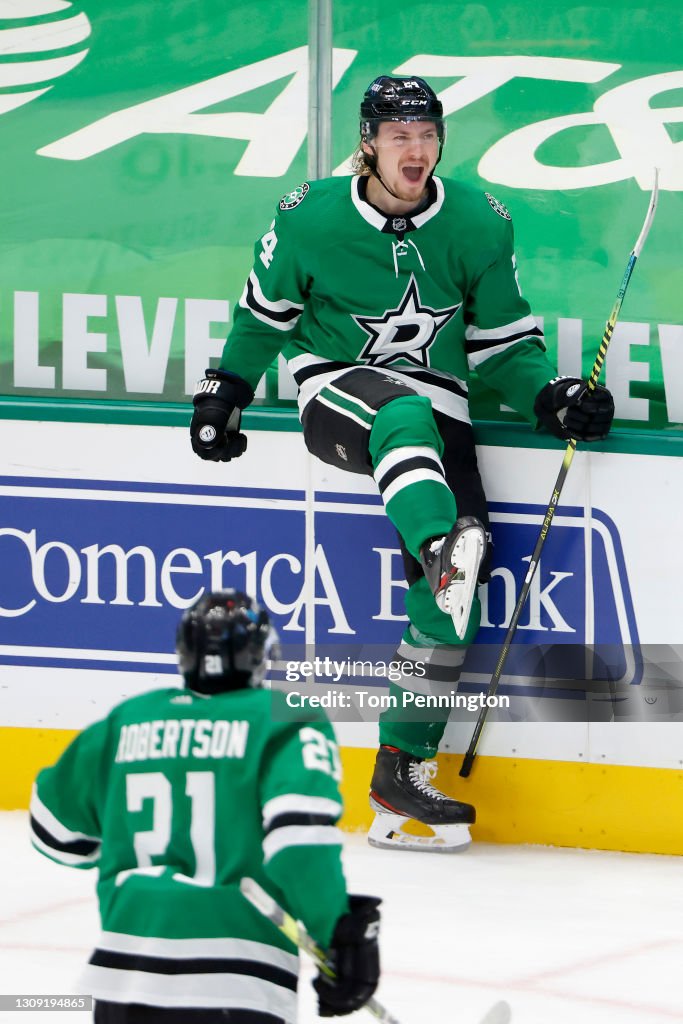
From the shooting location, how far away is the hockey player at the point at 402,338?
3.68m

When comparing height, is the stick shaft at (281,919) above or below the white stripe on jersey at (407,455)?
below

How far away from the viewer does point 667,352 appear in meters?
3.91

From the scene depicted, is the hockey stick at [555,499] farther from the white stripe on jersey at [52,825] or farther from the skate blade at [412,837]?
the white stripe on jersey at [52,825]

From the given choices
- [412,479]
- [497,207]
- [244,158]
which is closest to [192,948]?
[412,479]

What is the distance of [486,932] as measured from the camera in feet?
10.5

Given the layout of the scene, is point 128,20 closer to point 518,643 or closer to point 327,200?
point 327,200

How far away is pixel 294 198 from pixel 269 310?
256 millimetres

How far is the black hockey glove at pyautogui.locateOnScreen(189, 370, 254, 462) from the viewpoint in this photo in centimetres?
382

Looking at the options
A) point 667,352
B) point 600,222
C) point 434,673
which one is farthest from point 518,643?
point 600,222

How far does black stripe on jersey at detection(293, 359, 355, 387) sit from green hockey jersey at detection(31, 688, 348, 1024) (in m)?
1.99

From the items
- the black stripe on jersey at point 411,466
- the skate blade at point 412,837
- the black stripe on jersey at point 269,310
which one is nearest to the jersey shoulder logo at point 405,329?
the black stripe on jersey at point 269,310

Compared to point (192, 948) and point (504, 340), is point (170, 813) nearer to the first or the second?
point (192, 948)

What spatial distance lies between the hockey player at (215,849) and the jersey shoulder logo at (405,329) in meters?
1.93

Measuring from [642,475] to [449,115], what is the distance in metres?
1.00
